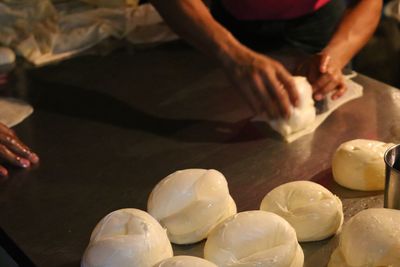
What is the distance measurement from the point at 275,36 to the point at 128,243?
1.37 m

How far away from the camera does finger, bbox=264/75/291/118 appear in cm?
161

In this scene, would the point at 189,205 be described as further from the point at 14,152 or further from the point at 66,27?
the point at 66,27

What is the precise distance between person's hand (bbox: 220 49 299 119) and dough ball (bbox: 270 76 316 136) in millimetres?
23

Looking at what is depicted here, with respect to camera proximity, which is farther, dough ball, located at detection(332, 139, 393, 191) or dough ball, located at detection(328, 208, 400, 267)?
dough ball, located at detection(332, 139, 393, 191)

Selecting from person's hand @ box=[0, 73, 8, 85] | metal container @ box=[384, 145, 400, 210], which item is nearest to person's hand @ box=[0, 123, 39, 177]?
person's hand @ box=[0, 73, 8, 85]

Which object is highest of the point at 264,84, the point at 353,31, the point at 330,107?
the point at 264,84

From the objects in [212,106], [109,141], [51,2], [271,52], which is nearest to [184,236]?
[109,141]

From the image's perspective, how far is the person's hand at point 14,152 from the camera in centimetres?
158

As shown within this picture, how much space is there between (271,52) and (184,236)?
1121 mm

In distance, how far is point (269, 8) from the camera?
2.18 meters

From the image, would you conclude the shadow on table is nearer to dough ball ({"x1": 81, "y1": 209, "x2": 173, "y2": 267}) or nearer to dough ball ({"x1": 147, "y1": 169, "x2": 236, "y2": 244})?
dough ball ({"x1": 147, "y1": 169, "x2": 236, "y2": 244})

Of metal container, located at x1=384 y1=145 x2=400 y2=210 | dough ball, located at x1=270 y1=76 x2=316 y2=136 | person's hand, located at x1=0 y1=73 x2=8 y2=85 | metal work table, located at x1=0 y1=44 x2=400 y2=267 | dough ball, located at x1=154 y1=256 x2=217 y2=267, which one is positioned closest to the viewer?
dough ball, located at x1=154 y1=256 x2=217 y2=267

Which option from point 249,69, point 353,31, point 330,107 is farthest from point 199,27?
point 353,31

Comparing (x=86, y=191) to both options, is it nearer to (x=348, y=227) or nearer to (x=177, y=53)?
(x=348, y=227)
